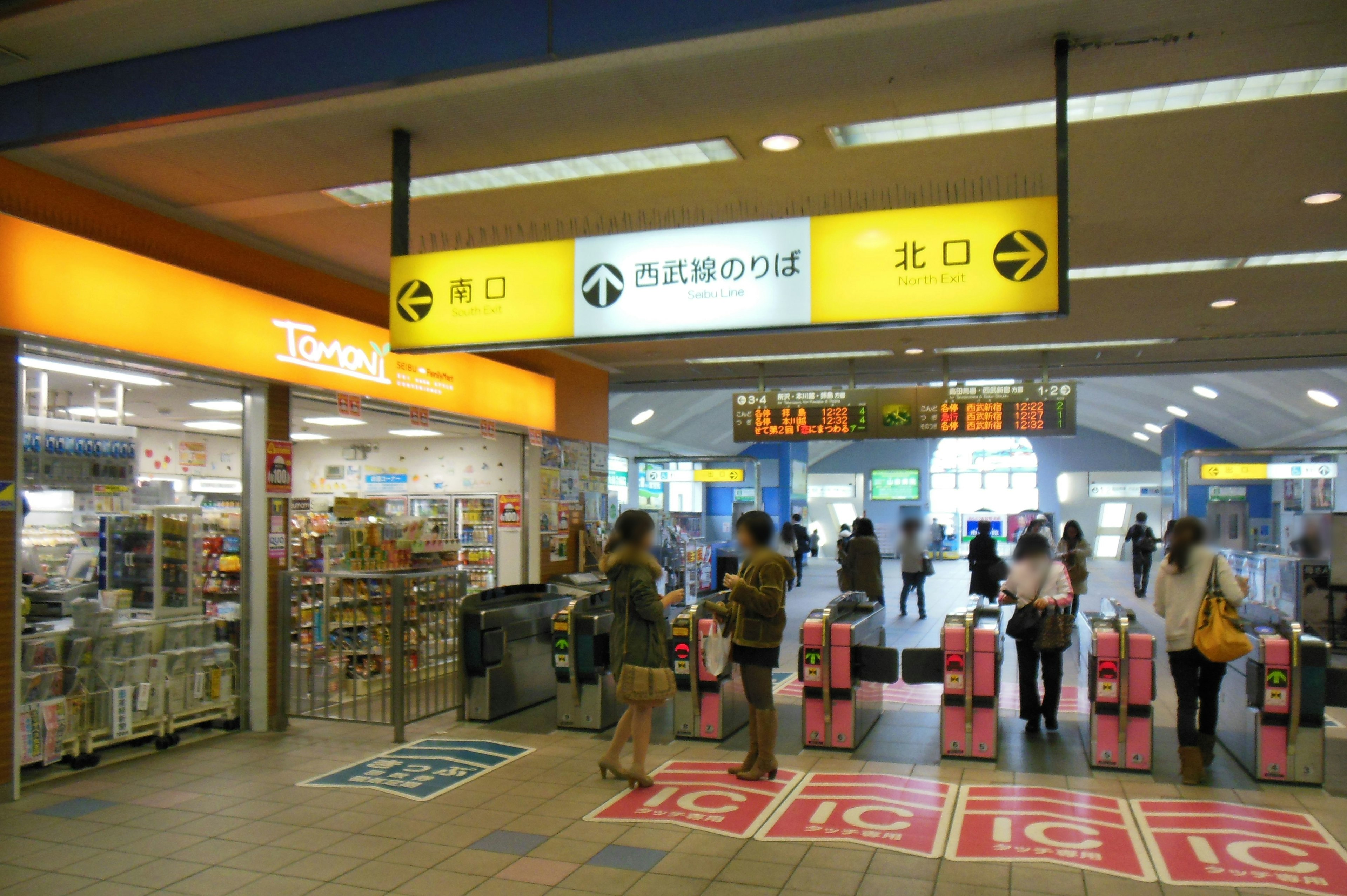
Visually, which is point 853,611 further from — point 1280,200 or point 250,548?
point 250,548

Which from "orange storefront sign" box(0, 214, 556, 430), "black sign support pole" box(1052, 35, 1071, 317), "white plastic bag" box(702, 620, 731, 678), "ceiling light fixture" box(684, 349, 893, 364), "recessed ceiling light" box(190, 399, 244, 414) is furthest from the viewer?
"ceiling light fixture" box(684, 349, 893, 364)

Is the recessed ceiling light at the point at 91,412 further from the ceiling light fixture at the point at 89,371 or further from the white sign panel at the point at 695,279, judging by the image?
the white sign panel at the point at 695,279

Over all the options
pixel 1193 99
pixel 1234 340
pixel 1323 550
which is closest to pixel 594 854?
pixel 1193 99

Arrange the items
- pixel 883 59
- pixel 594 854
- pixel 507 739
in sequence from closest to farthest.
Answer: pixel 883 59 < pixel 594 854 < pixel 507 739

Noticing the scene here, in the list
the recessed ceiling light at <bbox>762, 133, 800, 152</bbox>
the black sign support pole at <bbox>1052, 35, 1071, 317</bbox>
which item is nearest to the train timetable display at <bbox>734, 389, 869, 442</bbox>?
the recessed ceiling light at <bbox>762, 133, 800, 152</bbox>

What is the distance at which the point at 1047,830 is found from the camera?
444cm

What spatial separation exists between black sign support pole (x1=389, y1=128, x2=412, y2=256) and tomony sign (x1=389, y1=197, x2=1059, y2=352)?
0.14m

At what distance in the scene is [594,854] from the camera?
13.6 ft

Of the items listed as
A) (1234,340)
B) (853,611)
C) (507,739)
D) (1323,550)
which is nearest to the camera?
(507,739)

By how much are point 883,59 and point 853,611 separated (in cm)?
428

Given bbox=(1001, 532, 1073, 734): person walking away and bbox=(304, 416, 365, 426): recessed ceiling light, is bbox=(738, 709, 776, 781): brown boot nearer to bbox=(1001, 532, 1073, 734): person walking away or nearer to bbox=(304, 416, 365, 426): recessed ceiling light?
bbox=(1001, 532, 1073, 734): person walking away

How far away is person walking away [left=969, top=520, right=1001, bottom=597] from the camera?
1178cm

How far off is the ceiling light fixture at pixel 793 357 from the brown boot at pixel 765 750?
586 centimetres

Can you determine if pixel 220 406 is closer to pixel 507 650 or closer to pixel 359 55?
pixel 507 650
